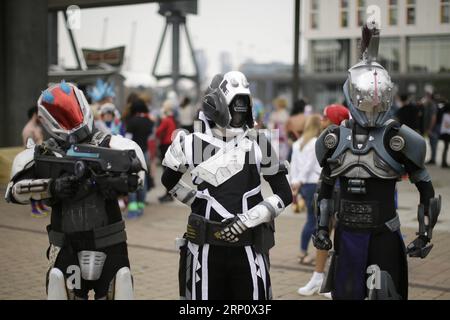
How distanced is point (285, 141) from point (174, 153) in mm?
9564

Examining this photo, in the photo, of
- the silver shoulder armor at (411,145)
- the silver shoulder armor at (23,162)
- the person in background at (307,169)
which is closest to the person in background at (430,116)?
the person in background at (307,169)

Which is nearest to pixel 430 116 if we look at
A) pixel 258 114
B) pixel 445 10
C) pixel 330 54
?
pixel 330 54

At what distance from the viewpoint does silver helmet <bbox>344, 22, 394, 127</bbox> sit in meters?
4.09

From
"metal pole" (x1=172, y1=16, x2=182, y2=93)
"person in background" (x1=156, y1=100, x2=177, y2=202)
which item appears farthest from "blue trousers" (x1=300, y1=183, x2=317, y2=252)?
"metal pole" (x1=172, y1=16, x2=182, y2=93)

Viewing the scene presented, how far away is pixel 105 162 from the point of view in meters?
3.55

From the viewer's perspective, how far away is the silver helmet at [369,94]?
13.4 feet

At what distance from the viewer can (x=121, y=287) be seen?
3.71 m

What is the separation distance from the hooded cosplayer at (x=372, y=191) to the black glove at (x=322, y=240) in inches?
3.7

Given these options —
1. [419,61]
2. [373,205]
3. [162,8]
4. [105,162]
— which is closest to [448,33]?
[419,61]

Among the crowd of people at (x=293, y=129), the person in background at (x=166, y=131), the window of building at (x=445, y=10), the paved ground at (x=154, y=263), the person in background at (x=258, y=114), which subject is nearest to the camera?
the paved ground at (x=154, y=263)

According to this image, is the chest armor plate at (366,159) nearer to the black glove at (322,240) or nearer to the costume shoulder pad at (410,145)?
the costume shoulder pad at (410,145)

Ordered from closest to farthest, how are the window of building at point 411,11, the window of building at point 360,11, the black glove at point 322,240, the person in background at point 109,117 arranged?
the black glove at point 322,240, the window of building at point 411,11, the window of building at point 360,11, the person in background at point 109,117

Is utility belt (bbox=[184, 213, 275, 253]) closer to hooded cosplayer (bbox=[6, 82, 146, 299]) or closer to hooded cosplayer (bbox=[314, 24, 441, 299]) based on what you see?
hooded cosplayer (bbox=[6, 82, 146, 299])

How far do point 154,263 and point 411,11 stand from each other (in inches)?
151
